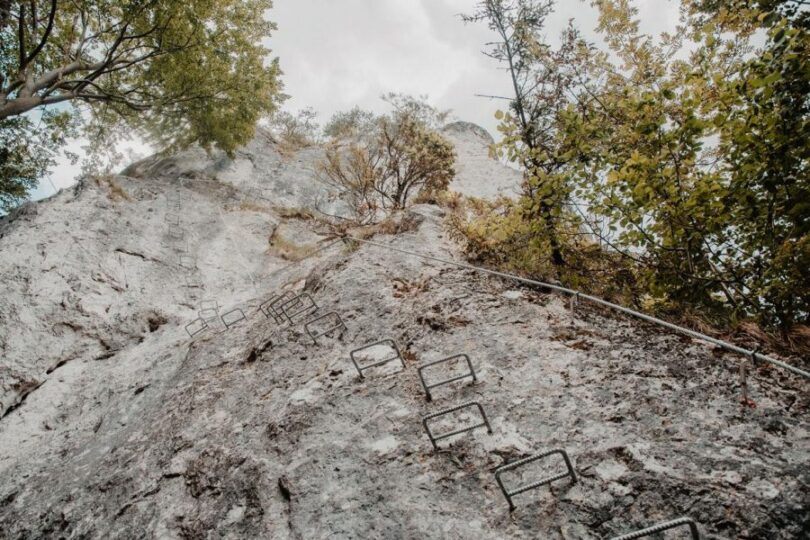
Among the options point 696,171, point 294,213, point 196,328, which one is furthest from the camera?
point 294,213

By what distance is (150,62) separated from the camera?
13891 mm

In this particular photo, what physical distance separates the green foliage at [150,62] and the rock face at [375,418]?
4.98 m

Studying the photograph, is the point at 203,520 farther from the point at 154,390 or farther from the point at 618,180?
the point at 618,180

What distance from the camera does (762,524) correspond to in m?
2.62

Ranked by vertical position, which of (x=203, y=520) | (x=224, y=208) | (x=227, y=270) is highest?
(x=224, y=208)

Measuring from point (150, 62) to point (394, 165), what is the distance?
8.86 metres

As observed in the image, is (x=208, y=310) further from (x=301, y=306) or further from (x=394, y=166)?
(x=394, y=166)

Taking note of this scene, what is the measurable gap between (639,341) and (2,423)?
10.3 metres

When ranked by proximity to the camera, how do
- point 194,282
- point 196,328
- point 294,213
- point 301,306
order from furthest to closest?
point 294,213 → point 194,282 → point 196,328 → point 301,306

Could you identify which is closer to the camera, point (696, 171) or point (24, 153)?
point (696, 171)

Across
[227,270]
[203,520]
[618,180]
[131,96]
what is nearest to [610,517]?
[618,180]

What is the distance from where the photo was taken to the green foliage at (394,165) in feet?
44.8

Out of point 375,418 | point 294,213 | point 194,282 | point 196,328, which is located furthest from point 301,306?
point 294,213

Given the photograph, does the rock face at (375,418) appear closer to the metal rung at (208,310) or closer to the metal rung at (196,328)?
the metal rung at (196,328)
